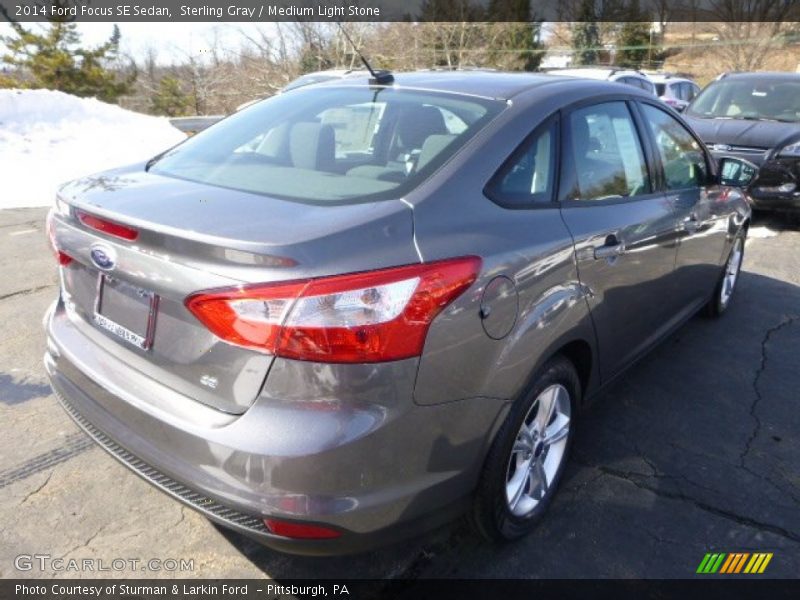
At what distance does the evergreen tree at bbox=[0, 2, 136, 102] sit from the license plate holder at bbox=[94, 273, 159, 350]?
26181mm

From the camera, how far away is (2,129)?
11742mm

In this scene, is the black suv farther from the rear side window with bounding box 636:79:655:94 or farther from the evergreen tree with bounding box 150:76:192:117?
the evergreen tree with bounding box 150:76:192:117

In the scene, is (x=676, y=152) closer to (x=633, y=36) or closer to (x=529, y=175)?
(x=529, y=175)

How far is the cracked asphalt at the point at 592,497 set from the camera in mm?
2354

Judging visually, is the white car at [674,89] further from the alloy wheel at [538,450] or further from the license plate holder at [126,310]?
the license plate holder at [126,310]

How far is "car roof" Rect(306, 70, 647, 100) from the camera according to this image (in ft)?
8.50

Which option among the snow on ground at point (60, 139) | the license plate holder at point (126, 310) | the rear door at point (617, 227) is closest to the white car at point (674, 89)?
the snow on ground at point (60, 139)

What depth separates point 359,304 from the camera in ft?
5.54

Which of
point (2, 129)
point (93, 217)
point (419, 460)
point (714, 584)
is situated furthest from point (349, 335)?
point (2, 129)

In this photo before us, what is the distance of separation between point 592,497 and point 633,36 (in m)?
38.8

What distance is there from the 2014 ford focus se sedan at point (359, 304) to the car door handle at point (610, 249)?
13 mm

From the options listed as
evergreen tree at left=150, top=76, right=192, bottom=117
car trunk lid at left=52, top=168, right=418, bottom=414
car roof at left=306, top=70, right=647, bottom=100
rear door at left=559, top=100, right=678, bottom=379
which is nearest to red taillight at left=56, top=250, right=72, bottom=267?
car trunk lid at left=52, top=168, right=418, bottom=414

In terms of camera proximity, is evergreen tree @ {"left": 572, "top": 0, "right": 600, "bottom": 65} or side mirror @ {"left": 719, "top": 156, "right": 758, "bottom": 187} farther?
evergreen tree @ {"left": 572, "top": 0, "right": 600, "bottom": 65}

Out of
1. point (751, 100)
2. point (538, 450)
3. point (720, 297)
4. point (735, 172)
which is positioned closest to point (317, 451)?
point (538, 450)
